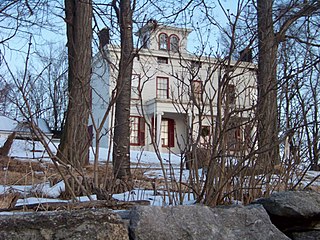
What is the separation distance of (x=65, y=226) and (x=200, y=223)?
0.74 meters

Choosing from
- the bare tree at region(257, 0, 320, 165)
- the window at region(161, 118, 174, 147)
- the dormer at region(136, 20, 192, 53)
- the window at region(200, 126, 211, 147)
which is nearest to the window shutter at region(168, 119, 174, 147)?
the window at region(161, 118, 174, 147)

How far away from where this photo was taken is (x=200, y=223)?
2293mm

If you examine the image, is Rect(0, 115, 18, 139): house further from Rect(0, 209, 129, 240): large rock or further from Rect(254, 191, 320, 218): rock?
Rect(0, 209, 129, 240): large rock

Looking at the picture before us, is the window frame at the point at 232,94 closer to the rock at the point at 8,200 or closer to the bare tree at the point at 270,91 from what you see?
the bare tree at the point at 270,91

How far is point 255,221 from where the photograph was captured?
2469mm

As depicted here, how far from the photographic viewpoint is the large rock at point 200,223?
216 cm

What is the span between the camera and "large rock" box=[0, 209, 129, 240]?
6.05 feet

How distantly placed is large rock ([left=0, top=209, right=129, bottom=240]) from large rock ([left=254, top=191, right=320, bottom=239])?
3.65 ft

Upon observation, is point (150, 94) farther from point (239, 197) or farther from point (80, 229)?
point (80, 229)

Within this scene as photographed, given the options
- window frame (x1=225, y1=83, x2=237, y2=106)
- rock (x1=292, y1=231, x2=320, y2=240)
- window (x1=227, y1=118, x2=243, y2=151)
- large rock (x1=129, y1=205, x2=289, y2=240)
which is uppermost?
window frame (x1=225, y1=83, x2=237, y2=106)

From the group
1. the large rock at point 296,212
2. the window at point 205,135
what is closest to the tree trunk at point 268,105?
the window at point 205,135

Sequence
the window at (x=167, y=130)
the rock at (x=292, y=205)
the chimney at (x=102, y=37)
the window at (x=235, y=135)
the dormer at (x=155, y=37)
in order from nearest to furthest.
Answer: the rock at (x=292, y=205), the window at (x=235, y=135), the dormer at (x=155, y=37), the chimney at (x=102, y=37), the window at (x=167, y=130)

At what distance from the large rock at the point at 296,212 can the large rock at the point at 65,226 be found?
3.65 ft

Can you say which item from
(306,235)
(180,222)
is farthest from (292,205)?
(180,222)
